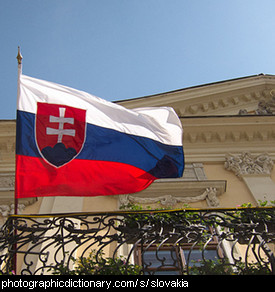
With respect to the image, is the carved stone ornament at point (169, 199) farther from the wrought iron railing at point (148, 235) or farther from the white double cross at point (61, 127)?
the white double cross at point (61, 127)

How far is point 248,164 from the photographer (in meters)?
8.87

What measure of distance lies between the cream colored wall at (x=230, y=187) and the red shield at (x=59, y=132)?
3.95m

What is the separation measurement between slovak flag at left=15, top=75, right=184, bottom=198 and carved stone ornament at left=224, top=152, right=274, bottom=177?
329cm

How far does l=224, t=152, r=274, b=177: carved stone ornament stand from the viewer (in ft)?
28.3

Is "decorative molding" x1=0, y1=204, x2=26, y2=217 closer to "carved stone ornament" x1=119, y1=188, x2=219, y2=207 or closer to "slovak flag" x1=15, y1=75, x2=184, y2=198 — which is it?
"carved stone ornament" x1=119, y1=188, x2=219, y2=207

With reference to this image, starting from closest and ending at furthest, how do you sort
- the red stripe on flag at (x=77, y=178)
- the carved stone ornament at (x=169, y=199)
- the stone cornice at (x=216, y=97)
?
the red stripe on flag at (x=77, y=178) < the carved stone ornament at (x=169, y=199) < the stone cornice at (x=216, y=97)

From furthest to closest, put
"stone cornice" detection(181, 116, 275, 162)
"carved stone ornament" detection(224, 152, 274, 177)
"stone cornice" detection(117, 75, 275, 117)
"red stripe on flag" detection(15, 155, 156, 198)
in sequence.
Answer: "stone cornice" detection(117, 75, 275, 117)
"stone cornice" detection(181, 116, 275, 162)
"carved stone ornament" detection(224, 152, 274, 177)
"red stripe on flag" detection(15, 155, 156, 198)

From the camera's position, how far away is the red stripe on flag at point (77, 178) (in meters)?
4.58

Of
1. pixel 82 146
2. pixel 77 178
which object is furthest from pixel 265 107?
pixel 77 178

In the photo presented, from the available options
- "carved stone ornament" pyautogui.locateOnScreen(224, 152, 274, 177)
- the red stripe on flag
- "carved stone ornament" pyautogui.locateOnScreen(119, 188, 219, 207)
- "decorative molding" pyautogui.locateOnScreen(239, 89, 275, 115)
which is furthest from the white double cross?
"decorative molding" pyautogui.locateOnScreen(239, 89, 275, 115)

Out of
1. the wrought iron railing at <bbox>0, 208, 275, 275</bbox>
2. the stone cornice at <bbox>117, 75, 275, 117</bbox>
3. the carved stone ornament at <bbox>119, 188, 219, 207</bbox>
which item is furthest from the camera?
the stone cornice at <bbox>117, 75, 275, 117</bbox>

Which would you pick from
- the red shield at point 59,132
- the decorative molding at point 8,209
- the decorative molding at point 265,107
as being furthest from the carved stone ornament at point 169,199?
the decorative molding at point 265,107

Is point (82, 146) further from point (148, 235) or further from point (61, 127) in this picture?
point (148, 235)
